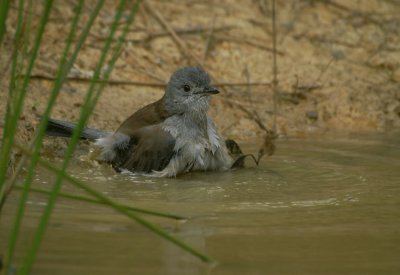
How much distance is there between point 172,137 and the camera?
652 centimetres

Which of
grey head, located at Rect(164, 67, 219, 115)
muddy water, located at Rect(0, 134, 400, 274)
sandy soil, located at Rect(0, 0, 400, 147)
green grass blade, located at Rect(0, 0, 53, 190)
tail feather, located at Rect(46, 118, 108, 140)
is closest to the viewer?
green grass blade, located at Rect(0, 0, 53, 190)

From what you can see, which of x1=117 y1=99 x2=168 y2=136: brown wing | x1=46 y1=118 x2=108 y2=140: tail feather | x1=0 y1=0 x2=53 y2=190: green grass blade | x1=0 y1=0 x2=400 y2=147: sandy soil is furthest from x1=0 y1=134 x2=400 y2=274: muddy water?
x1=0 y1=0 x2=400 y2=147: sandy soil

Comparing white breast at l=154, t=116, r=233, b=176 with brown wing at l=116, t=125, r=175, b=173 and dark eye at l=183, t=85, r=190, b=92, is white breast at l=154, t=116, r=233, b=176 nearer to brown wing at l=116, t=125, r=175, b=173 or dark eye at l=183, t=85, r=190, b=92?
brown wing at l=116, t=125, r=175, b=173

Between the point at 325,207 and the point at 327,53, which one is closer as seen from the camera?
the point at 325,207

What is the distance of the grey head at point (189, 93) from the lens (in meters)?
6.82

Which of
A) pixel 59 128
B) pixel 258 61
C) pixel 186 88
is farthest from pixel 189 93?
pixel 258 61

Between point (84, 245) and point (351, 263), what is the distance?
125 centimetres

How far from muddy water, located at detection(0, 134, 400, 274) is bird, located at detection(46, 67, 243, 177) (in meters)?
0.17

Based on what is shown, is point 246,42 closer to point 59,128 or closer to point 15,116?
point 59,128

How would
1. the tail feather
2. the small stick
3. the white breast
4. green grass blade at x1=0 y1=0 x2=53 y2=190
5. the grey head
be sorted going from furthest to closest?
the small stick < the grey head < the tail feather < the white breast < green grass blade at x1=0 y1=0 x2=53 y2=190

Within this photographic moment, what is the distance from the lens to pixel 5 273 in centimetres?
311

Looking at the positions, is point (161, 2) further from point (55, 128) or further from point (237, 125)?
point (55, 128)

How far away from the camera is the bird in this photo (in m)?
6.45

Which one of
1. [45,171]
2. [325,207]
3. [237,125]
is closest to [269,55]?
[237,125]
